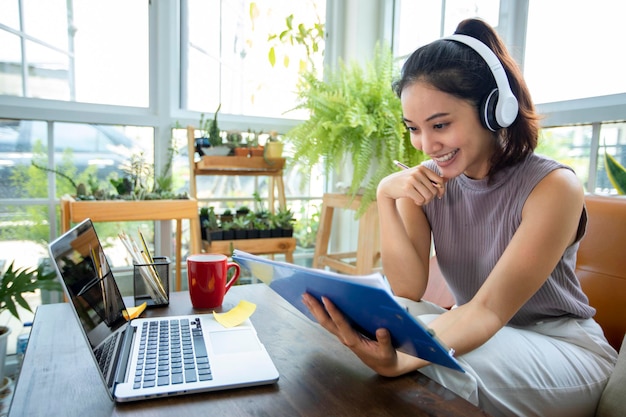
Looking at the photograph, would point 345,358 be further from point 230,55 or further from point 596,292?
point 230,55

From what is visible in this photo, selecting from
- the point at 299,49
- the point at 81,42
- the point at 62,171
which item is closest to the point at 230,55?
the point at 299,49

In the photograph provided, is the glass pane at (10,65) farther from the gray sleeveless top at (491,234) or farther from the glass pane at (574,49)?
the glass pane at (574,49)

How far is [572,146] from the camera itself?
1681 mm

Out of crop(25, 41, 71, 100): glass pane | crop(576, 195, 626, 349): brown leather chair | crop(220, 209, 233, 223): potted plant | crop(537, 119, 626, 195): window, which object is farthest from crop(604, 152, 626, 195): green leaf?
crop(25, 41, 71, 100): glass pane

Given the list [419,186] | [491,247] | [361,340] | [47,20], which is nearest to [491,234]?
[491,247]

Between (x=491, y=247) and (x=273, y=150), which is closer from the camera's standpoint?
(x=491, y=247)

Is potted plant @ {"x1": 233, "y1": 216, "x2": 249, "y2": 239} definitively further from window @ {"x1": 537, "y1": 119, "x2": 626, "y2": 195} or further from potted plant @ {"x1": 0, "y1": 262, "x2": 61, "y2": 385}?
window @ {"x1": 537, "y1": 119, "x2": 626, "y2": 195}

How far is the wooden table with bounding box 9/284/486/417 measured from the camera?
567mm

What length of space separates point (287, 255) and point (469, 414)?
67.7 inches

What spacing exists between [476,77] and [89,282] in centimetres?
79

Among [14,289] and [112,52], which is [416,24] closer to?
[112,52]

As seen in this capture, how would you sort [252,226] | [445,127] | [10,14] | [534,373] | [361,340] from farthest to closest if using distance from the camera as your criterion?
[252,226]
[10,14]
[445,127]
[534,373]
[361,340]

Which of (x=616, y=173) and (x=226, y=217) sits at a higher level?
(x=616, y=173)

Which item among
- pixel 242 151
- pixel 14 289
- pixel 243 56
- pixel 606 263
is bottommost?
pixel 14 289
